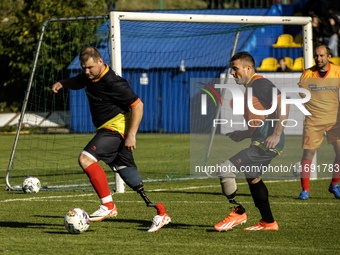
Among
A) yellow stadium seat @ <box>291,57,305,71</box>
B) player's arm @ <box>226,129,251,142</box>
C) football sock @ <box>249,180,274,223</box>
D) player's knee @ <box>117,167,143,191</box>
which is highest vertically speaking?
yellow stadium seat @ <box>291,57,305,71</box>

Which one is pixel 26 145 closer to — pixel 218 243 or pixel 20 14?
pixel 20 14

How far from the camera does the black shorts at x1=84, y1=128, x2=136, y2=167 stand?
20.6ft

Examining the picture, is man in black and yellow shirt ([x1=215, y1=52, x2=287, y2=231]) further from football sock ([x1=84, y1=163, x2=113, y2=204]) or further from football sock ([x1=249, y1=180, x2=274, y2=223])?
football sock ([x1=84, y1=163, x2=113, y2=204])

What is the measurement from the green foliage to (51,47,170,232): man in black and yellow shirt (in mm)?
20317

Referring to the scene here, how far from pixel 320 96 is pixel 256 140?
3076 millimetres

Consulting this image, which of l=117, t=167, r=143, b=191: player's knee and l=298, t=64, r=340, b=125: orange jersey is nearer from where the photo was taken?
l=117, t=167, r=143, b=191: player's knee

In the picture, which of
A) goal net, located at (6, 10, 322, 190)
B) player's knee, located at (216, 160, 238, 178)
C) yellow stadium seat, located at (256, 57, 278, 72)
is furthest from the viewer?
yellow stadium seat, located at (256, 57, 278, 72)

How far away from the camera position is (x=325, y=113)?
8.77 m

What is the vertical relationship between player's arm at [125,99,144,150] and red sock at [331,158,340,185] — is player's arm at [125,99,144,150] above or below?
above

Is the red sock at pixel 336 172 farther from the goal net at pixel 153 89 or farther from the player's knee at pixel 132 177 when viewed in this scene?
the player's knee at pixel 132 177

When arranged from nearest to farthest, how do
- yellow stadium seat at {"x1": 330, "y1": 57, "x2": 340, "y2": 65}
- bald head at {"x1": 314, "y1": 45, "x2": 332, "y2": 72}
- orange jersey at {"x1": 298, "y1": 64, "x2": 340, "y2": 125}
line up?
bald head at {"x1": 314, "y1": 45, "x2": 332, "y2": 72} → orange jersey at {"x1": 298, "y1": 64, "x2": 340, "y2": 125} → yellow stadium seat at {"x1": 330, "y1": 57, "x2": 340, "y2": 65}

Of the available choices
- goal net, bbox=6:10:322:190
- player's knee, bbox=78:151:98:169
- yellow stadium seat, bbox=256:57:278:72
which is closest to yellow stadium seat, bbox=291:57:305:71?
yellow stadium seat, bbox=256:57:278:72

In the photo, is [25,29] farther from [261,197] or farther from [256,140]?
[261,197]

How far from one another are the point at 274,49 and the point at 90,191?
17.0 metres
